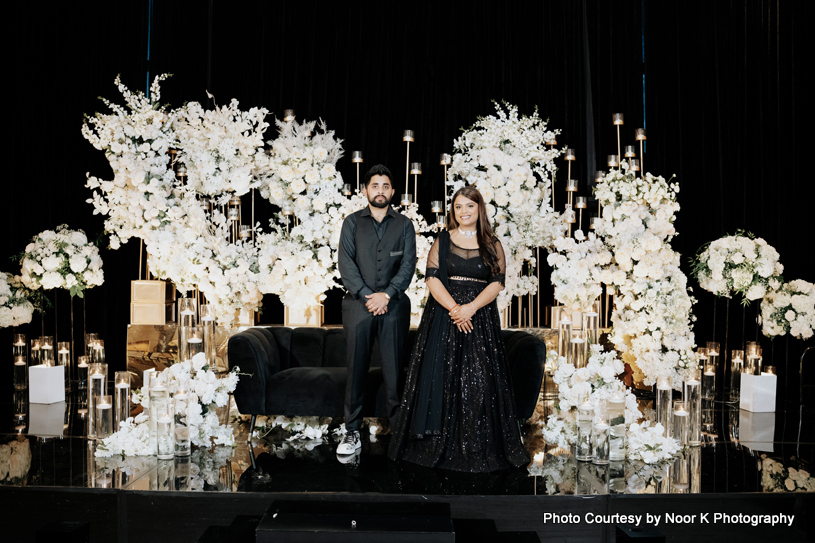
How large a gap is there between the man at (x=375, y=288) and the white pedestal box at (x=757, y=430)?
248 cm

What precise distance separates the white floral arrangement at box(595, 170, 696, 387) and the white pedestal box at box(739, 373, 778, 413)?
631mm

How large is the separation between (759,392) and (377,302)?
3452mm

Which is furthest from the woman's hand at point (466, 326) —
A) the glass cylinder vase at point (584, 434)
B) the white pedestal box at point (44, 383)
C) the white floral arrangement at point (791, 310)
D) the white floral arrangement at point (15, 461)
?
the white pedestal box at point (44, 383)

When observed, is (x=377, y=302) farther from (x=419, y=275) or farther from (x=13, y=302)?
(x=13, y=302)

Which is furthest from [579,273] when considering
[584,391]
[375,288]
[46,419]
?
[46,419]

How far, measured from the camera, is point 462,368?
3.75 metres

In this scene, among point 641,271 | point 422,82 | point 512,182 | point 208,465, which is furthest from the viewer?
point 422,82

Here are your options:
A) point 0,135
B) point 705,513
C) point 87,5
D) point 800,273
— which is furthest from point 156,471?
point 800,273

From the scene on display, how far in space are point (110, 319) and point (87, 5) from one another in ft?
A: 12.7

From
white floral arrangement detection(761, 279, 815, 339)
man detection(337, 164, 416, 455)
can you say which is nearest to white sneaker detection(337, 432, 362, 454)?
man detection(337, 164, 416, 455)

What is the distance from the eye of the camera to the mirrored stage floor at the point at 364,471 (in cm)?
330

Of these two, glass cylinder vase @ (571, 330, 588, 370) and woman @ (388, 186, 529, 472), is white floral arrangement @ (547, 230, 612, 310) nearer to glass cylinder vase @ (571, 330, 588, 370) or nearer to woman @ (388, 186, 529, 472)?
glass cylinder vase @ (571, 330, 588, 370)

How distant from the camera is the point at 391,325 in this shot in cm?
400

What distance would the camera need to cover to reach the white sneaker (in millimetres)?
3896
